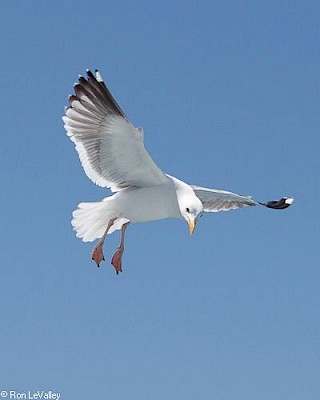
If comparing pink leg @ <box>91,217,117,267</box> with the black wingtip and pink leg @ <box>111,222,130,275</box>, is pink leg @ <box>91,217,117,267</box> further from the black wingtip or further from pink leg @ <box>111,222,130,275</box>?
the black wingtip

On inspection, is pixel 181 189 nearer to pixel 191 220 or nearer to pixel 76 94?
pixel 191 220

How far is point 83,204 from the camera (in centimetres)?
1353

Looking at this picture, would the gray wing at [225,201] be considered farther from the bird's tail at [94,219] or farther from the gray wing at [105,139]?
the gray wing at [105,139]

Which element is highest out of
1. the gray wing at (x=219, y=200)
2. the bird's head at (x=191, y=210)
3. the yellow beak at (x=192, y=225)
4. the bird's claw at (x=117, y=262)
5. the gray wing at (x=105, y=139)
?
the gray wing at (x=105, y=139)

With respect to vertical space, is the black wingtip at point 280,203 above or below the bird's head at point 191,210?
above

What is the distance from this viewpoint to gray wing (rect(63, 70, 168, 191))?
40.1 feet

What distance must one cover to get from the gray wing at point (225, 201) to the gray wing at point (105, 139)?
167 cm

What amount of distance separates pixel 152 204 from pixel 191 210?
24.4 inches

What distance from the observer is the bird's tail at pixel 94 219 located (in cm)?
1333

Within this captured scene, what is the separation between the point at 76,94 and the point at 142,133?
963 millimetres

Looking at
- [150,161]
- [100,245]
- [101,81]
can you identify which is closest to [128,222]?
[100,245]

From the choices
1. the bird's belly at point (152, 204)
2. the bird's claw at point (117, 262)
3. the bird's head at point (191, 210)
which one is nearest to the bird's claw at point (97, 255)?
the bird's claw at point (117, 262)

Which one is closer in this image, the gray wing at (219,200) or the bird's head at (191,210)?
the bird's head at (191,210)

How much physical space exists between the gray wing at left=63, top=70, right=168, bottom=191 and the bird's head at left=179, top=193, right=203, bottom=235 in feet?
1.64
